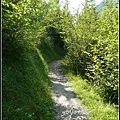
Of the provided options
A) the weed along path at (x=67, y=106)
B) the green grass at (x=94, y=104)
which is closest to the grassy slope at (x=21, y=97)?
the weed along path at (x=67, y=106)

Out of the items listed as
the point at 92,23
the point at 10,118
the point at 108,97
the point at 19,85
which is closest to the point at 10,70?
the point at 19,85

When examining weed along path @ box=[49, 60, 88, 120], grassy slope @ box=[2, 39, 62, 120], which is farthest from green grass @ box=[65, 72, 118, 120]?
grassy slope @ box=[2, 39, 62, 120]

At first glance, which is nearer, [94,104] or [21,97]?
[21,97]

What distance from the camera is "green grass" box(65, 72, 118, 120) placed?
636cm

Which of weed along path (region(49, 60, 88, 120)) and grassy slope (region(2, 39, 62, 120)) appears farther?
weed along path (region(49, 60, 88, 120))

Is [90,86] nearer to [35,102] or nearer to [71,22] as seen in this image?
[35,102]

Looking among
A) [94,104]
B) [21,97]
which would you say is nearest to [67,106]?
[94,104]

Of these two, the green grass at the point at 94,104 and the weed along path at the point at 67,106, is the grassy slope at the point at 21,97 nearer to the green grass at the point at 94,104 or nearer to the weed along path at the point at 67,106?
the weed along path at the point at 67,106

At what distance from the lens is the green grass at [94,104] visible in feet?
20.9

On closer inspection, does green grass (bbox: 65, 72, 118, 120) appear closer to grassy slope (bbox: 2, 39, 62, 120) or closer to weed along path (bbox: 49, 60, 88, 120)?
weed along path (bbox: 49, 60, 88, 120)

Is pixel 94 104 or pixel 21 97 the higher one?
pixel 21 97

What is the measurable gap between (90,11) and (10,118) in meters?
9.55

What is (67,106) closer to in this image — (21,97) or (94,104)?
(94,104)

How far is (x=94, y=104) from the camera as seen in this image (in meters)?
7.31
